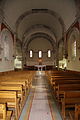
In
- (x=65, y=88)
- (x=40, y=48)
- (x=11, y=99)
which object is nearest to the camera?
(x=11, y=99)

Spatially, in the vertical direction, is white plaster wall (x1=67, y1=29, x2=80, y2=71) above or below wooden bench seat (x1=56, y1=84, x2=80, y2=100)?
above

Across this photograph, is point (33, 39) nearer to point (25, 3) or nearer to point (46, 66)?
point (46, 66)

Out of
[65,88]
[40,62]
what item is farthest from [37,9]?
[40,62]

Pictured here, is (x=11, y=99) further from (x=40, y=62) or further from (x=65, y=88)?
(x=40, y=62)

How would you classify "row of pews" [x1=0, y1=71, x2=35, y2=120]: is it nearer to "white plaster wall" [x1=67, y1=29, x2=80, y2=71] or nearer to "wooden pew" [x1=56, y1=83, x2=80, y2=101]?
"wooden pew" [x1=56, y1=83, x2=80, y2=101]

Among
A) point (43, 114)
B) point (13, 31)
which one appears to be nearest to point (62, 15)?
point (13, 31)

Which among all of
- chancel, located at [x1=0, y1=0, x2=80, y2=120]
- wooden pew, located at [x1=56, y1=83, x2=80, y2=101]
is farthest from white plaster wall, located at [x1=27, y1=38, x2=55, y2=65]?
wooden pew, located at [x1=56, y1=83, x2=80, y2=101]

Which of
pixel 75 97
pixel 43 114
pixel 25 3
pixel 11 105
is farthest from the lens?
pixel 25 3

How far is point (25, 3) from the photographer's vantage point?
1395cm

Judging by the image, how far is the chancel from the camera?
404 cm

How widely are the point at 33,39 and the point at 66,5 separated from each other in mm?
20342

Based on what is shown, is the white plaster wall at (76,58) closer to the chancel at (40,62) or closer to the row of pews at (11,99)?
the chancel at (40,62)

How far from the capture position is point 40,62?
3319cm

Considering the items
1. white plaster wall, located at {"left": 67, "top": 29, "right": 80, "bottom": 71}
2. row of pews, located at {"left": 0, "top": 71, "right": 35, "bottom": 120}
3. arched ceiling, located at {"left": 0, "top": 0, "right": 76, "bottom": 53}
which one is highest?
arched ceiling, located at {"left": 0, "top": 0, "right": 76, "bottom": 53}
